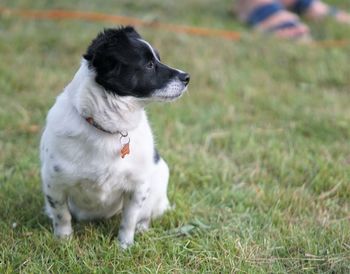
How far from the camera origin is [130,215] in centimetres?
330

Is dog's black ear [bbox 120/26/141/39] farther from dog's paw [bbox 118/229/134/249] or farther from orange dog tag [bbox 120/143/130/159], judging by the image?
dog's paw [bbox 118/229/134/249]

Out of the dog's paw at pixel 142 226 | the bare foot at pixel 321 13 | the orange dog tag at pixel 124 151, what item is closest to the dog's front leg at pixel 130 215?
the dog's paw at pixel 142 226

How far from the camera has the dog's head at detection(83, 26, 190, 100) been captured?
2.98 meters

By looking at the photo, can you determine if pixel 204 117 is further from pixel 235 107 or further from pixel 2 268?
pixel 2 268

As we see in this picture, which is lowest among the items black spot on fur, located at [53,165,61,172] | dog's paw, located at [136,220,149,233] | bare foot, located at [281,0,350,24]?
dog's paw, located at [136,220,149,233]

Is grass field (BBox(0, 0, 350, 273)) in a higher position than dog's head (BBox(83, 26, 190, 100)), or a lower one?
lower

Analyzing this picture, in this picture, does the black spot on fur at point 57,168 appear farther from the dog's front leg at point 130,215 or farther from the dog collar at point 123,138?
the dog's front leg at point 130,215

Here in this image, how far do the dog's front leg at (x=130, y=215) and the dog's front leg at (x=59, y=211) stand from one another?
0.28 metres

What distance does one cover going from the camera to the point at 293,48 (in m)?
6.64

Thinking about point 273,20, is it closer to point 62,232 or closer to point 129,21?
point 129,21

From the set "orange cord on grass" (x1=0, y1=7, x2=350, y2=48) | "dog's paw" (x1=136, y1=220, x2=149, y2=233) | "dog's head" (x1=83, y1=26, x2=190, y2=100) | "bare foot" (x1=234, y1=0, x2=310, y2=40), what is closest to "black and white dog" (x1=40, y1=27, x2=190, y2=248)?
"dog's head" (x1=83, y1=26, x2=190, y2=100)

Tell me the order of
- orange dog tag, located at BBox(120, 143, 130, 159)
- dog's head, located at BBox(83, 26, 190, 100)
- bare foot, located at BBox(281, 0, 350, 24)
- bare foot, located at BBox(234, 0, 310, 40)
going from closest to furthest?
dog's head, located at BBox(83, 26, 190, 100) → orange dog tag, located at BBox(120, 143, 130, 159) → bare foot, located at BBox(234, 0, 310, 40) → bare foot, located at BBox(281, 0, 350, 24)

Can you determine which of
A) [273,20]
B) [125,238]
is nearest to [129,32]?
[125,238]

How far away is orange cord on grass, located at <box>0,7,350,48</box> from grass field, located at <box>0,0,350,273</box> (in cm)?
15
